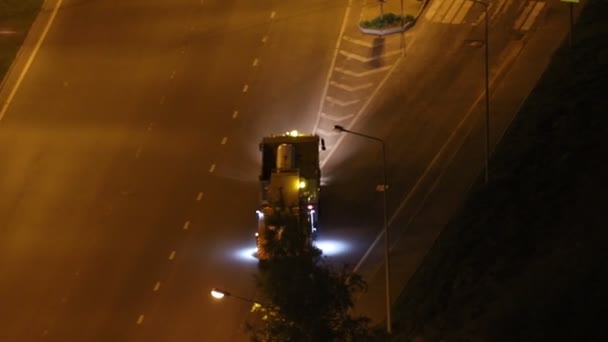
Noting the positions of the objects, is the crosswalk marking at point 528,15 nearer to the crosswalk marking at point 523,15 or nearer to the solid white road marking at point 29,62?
the crosswalk marking at point 523,15

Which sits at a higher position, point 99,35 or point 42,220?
point 99,35

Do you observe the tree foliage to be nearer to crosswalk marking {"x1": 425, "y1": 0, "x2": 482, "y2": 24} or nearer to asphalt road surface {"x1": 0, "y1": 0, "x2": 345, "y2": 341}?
asphalt road surface {"x1": 0, "y1": 0, "x2": 345, "y2": 341}

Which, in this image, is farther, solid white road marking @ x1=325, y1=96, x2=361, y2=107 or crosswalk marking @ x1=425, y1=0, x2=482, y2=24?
crosswalk marking @ x1=425, y1=0, x2=482, y2=24

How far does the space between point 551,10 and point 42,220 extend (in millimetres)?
28616

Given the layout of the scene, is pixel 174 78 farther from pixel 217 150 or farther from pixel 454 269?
pixel 454 269

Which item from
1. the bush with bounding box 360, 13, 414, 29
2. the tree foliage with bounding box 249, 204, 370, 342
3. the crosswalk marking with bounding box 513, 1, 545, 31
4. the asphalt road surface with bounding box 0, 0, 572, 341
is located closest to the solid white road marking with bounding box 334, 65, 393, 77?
the asphalt road surface with bounding box 0, 0, 572, 341

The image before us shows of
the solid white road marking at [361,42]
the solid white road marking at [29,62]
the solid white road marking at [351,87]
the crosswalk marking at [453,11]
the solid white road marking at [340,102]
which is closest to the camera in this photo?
the solid white road marking at [340,102]

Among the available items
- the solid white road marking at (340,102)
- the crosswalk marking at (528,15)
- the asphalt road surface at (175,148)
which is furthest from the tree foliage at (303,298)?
the crosswalk marking at (528,15)

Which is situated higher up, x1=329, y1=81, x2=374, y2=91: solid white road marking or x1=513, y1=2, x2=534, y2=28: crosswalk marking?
x1=513, y1=2, x2=534, y2=28: crosswalk marking

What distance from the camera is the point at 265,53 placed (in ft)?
236

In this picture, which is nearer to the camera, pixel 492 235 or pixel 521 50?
pixel 492 235

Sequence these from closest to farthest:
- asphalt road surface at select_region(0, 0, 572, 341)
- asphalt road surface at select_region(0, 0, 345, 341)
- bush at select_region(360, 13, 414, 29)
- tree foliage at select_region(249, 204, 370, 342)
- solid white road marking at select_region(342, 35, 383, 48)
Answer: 1. tree foliage at select_region(249, 204, 370, 342)
2. asphalt road surface at select_region(0, 0, 345, 341)
3. asphalt road surface at select_region(0, 0, 572, 341)
4. solid white road marking at select_region(342, 35, 383, 48)
5. bush at select_region(360, 13, 414, 29)

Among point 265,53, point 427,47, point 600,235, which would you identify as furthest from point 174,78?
point 600,235

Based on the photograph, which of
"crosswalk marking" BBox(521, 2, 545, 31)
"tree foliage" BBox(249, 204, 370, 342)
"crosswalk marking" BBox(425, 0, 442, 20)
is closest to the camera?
"tree foliage" BBox(249, 204, 370, 342)
